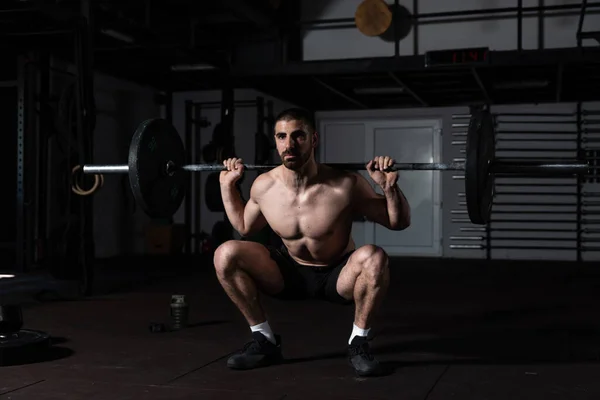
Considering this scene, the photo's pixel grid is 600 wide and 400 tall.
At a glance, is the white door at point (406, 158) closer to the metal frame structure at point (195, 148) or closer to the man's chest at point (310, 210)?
the metal frame structure at point (195, 148)

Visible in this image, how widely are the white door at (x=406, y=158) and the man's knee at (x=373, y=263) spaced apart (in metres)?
5.57

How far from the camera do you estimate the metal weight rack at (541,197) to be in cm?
765

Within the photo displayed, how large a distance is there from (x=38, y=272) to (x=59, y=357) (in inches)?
133

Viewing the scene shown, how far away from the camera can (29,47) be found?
235 inches

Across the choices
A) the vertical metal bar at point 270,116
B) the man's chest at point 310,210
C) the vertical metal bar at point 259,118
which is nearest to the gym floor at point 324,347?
the man's chest at point 310,210

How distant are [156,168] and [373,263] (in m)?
0.94

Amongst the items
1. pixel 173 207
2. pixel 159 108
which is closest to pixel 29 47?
pixel 159 108

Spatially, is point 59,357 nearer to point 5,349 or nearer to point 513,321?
point 5,349

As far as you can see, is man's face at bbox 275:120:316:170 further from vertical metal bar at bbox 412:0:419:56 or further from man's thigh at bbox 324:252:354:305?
vertical metal bar at bbox 412:0:419:56

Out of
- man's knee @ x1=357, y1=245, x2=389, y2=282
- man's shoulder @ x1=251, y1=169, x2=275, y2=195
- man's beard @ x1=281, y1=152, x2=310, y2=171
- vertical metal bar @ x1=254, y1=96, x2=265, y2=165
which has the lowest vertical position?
man's knee @ x1=357, y1=245, x2=389, y2=282

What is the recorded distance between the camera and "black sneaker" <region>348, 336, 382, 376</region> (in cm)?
247

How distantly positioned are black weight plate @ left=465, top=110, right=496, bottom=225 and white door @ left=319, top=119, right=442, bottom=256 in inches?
218

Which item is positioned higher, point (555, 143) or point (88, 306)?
point (555, 143)

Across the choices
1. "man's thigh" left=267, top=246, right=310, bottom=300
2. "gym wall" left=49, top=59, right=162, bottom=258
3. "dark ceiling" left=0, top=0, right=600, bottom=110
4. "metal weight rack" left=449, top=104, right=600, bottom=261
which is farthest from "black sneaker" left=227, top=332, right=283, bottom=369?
"metal weight rack" left=449, top=104, right=600, bottom=261
